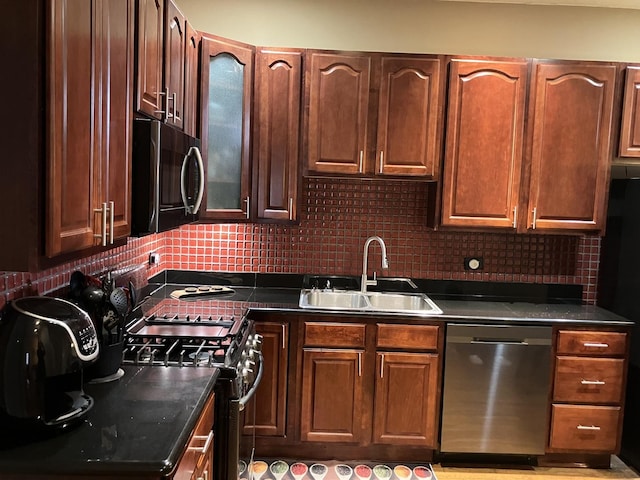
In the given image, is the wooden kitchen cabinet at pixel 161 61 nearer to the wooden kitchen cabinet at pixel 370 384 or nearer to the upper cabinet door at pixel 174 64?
the upper cabinet door at pixel 174 64

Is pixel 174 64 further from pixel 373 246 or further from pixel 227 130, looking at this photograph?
pixel 373 246

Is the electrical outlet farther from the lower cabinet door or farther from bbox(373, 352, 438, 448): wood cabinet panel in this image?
the lower cabinet door

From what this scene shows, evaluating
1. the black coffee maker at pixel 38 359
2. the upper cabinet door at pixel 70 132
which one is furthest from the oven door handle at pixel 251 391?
the upper cabinet door at pixel 70 132

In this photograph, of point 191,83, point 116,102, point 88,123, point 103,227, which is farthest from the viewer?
point 191,83

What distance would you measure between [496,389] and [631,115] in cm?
173

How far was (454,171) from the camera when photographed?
3.10 meters

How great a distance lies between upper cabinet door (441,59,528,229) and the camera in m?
3.05

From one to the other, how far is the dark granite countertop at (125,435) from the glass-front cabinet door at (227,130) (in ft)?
4.70

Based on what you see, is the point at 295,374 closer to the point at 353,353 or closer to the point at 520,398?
the point at 353,353

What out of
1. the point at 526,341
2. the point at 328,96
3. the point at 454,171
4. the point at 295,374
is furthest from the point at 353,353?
the point at 328,96

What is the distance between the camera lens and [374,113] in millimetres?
3072

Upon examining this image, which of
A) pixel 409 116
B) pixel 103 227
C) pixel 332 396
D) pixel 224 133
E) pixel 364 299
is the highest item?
pixel 409 116

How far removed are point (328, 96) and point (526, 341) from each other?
1.73 meters

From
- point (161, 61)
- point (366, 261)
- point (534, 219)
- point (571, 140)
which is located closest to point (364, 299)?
point (366, 261)
